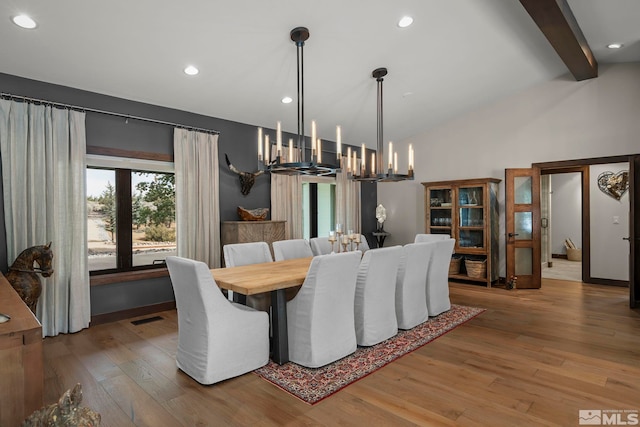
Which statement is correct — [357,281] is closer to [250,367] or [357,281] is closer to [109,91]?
[250,367]

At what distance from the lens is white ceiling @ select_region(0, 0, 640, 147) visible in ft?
10.1

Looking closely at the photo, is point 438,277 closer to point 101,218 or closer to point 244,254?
point 244,254

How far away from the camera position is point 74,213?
3.81 metres

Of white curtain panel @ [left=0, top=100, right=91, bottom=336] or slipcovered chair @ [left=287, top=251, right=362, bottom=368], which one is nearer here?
slipcovered chair @ [left=287, top=251, right=362, bottom=368]

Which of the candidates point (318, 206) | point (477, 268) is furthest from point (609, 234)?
point (318, 206)

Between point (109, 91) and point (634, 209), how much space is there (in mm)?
6431

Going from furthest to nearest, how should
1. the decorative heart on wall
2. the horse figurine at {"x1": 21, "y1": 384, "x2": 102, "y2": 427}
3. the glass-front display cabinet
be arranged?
the decorative heart on wall, the glass-front display cabinet, the horse figurine at {"x1": 21, "y1": 384, "x2": 102, "y2": 427}

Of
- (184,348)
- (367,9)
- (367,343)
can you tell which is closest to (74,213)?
(184,348)

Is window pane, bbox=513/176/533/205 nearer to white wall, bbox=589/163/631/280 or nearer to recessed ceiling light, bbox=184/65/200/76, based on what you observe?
white wall, bbox=589/163/631/280

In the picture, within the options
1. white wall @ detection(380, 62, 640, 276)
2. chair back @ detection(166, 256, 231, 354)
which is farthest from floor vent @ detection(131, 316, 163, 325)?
white wall @ detection(380, 62, 640, 276)

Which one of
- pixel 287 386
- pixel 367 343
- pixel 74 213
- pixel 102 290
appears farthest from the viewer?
pixel 102 290

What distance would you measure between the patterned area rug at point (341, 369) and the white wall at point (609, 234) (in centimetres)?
395

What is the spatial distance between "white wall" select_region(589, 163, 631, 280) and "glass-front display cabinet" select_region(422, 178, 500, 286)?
159cm

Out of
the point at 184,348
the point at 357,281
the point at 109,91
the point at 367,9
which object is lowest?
the point at 184,348
